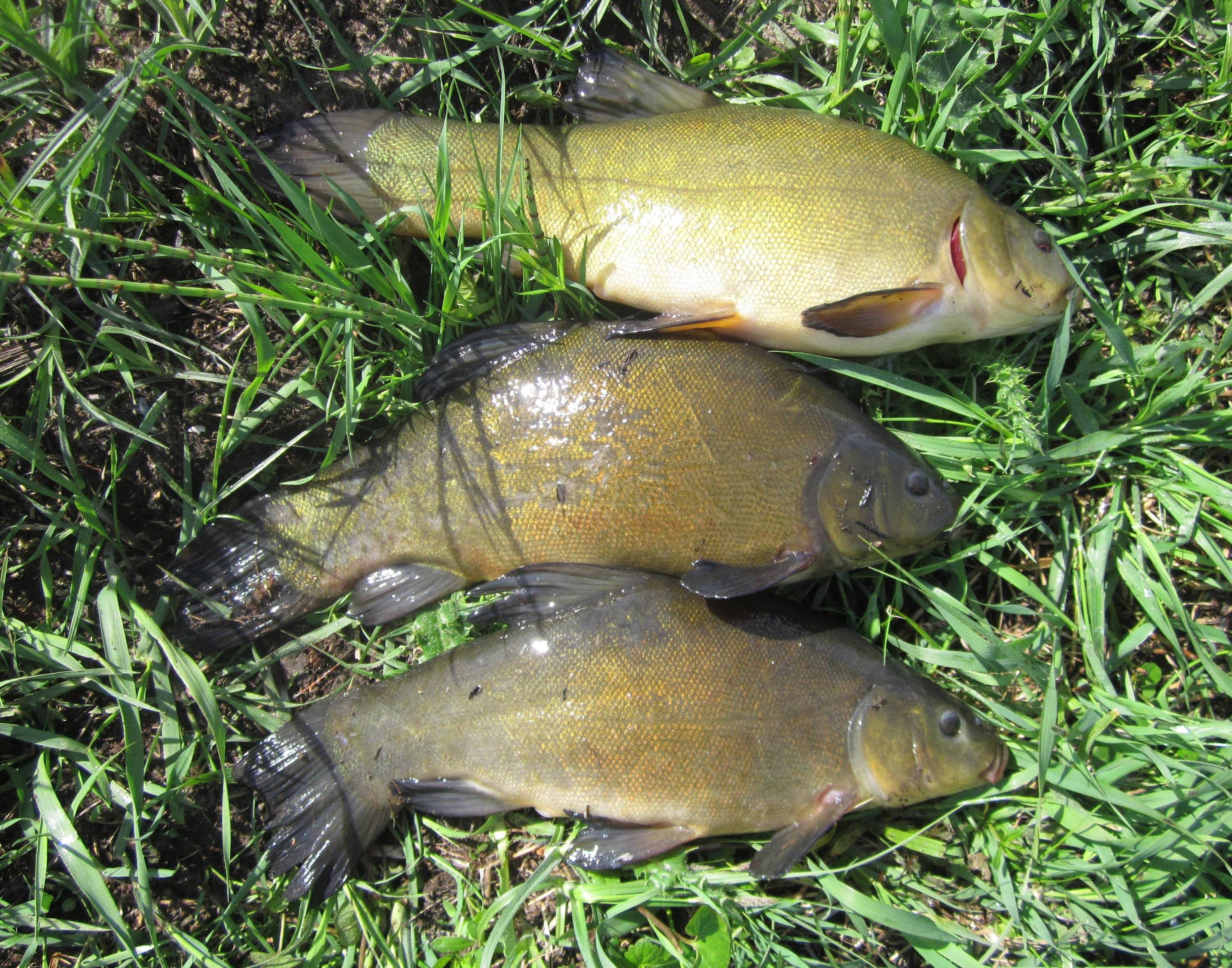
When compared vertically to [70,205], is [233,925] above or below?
below

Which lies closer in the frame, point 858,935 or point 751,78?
point 858,935

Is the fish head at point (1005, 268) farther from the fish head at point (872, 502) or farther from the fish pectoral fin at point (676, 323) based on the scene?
the fish pectoral fin at point (676, 323)

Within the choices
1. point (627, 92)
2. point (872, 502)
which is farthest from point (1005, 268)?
point (627, 92)

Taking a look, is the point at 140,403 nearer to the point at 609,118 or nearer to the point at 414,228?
the point at 414,228

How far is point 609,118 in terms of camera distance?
3.24 metres

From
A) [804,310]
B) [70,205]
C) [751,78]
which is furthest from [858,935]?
[70,205]

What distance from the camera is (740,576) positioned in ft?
9.52

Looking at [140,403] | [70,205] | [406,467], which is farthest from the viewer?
[140,403]

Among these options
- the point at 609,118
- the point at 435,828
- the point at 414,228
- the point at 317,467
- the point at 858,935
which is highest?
the point at 609,118

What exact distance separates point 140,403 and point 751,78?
2927mm

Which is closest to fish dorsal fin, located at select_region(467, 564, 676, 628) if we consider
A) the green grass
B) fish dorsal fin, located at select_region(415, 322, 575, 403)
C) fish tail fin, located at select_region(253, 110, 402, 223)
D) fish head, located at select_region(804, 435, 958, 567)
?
the green grass

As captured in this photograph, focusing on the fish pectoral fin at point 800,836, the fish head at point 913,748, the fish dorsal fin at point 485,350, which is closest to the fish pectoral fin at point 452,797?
the fish pectoral fin at point 800,836

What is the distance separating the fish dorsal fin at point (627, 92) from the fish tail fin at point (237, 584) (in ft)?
6.82

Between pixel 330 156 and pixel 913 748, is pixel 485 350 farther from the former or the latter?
pixel 913 748
